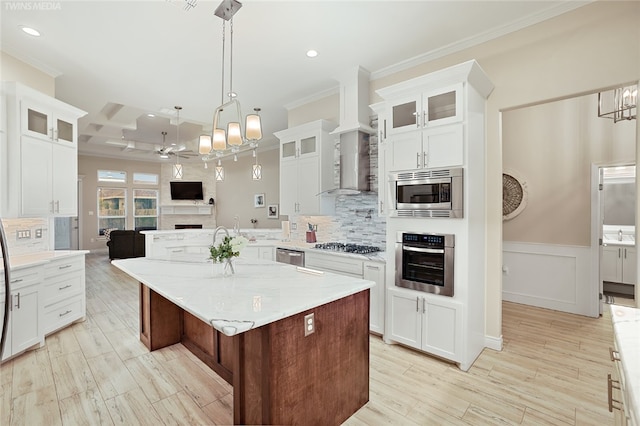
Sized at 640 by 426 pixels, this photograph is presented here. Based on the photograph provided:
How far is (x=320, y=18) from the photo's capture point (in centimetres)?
283

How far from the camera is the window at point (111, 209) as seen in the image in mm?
9625

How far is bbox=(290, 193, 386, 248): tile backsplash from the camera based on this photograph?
411 centimetres

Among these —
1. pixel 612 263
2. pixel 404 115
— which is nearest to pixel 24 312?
pixel 404 115

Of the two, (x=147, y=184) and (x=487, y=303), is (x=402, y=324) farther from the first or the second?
(x=147, y=184)

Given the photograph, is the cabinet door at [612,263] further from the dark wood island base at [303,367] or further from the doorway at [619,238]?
the dark wood island base at [303,367]

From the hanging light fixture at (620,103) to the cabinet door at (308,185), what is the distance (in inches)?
131

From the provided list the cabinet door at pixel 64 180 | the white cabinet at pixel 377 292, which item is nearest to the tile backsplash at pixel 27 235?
the cabinet door at pixel 64 180

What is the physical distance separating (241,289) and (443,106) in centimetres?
241

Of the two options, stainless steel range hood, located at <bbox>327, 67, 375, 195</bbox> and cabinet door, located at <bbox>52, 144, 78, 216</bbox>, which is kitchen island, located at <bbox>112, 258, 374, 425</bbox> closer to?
stainless steel range hood, located at <bbox>327, 67, 375, 195</bbox>

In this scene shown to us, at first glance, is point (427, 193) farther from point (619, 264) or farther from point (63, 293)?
point (619, 264)

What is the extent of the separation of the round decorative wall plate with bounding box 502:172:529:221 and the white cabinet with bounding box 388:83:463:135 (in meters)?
2.57

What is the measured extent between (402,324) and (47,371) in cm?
333

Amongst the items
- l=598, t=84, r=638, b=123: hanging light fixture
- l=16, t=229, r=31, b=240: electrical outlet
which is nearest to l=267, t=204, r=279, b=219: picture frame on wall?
l=16, t=229, r=31, b=240: electrical outlet

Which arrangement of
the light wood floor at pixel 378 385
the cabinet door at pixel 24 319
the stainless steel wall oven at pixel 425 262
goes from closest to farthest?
the light wood floor at pixel 378 385 < the stainless steel wall oven at pixel 425 262 < the cabinet door at pixel 24 319
